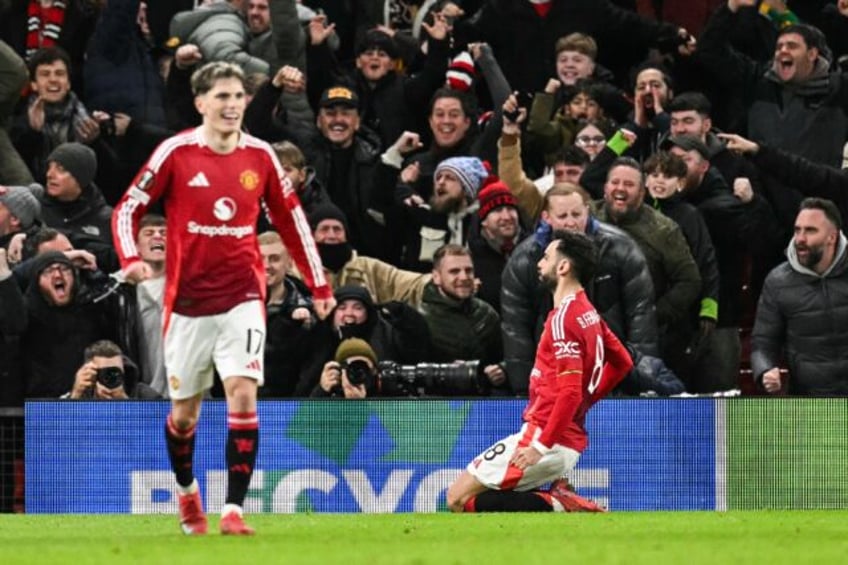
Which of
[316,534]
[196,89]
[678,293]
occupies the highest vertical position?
[196,89]

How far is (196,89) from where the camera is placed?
11711 millimetres

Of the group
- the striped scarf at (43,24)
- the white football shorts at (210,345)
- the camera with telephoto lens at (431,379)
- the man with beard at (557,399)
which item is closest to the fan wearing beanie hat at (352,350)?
the camera with telephoto lens at (431,379)

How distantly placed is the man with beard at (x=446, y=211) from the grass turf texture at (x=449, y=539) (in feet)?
12.8

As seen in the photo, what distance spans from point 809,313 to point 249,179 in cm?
550

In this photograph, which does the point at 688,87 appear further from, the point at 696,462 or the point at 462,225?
the point at 696,462

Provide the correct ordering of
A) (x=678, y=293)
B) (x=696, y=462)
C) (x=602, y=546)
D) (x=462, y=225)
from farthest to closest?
(x=462, y=225), (x=678, y=293), (x=696, y=462), (x=602, y=546)

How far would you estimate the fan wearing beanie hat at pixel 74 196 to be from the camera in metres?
17.0

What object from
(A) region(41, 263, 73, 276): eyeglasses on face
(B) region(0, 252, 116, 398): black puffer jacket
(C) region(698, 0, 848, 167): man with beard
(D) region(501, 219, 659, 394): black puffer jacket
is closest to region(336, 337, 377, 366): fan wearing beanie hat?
(D) region(501, 219, 659, 394): black puffer jacket

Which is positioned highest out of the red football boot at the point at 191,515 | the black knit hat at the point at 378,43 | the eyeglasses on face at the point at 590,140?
the black knit hat at the point at 378,43

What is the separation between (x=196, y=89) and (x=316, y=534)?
242cm

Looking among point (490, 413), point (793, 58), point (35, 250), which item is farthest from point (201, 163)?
point (793, 58)

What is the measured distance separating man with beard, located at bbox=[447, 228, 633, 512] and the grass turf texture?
17.4 inches

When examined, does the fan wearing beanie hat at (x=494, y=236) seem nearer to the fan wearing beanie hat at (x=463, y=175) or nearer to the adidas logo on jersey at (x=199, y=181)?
the fan wearing beanie hat at (x=463, y=175)

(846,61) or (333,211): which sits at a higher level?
(846,61)
